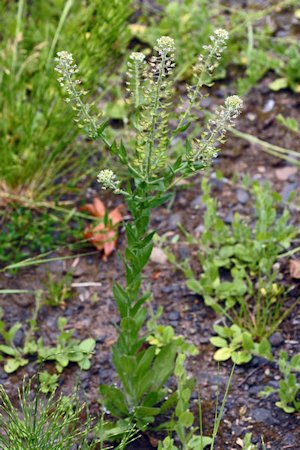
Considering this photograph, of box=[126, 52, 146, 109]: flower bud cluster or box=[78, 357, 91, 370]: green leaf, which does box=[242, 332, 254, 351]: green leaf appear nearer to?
box=[78, 357, 91, 370]: green leaf

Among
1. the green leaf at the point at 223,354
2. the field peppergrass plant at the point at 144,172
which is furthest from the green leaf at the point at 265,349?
the field peppergrass plant at the point at 144,172

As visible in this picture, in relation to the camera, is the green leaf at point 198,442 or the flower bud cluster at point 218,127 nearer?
the flower bud cluster at point 218,127

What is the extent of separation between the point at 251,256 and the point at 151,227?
18.6 inches

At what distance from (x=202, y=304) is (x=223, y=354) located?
27cm

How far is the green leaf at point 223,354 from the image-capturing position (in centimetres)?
233

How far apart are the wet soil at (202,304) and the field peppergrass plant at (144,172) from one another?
0.16 m

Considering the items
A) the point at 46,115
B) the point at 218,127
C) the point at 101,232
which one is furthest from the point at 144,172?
the point at 46,115

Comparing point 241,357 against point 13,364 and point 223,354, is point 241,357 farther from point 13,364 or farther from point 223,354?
point 13,364

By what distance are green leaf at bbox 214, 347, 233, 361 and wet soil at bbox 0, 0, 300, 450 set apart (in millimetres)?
36

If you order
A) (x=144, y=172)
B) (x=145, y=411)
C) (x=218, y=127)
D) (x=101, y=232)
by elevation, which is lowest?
(x=145, y=411)

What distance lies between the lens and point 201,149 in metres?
1.71

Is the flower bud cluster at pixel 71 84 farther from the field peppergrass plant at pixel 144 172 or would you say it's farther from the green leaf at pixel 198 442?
the green leaf at pixel 198 442

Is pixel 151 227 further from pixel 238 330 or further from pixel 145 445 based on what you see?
pixel 145 445

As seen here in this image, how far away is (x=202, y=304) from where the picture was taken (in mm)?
2574
